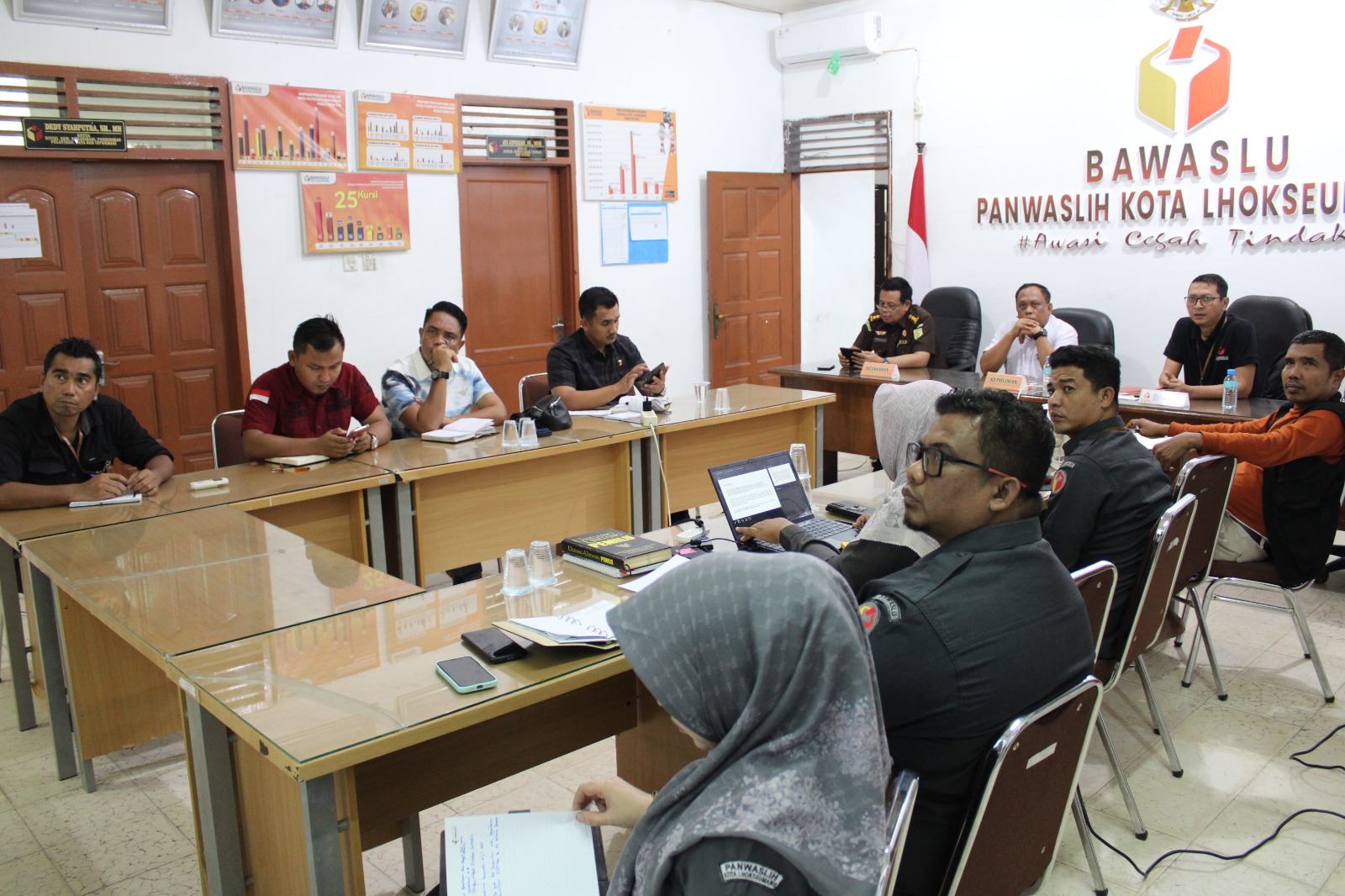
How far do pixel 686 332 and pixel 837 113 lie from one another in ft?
6.15

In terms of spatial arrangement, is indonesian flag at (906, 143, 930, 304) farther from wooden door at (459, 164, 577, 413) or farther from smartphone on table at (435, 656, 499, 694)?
smartphone on table at (435, 656, 499, 694)

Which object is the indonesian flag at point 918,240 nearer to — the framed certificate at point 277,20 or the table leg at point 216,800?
the framed certificate at point 277,20

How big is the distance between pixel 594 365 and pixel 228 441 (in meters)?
1.62

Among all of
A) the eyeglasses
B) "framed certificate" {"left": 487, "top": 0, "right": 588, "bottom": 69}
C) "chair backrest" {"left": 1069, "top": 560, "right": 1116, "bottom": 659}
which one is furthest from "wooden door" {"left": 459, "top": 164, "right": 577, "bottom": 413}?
the eyeglasses

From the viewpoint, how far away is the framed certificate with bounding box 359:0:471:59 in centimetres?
530

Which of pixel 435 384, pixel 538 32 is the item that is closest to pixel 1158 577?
pixel 435 384

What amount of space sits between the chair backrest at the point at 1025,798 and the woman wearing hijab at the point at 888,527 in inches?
17.9

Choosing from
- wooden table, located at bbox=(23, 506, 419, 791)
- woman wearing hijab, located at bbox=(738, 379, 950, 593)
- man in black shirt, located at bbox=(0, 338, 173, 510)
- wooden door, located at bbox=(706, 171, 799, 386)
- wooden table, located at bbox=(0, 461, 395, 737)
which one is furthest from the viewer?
wooden door, located at bbox=(706, 171, 799, 386)

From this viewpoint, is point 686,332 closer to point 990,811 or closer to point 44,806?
point 44,806

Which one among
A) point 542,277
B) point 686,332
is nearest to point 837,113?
point 686,332

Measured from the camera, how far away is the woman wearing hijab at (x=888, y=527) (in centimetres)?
196

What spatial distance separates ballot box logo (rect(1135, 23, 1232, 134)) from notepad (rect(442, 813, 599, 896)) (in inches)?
223

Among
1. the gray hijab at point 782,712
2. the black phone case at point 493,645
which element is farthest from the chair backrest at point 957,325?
the gray hijab at point 782,712

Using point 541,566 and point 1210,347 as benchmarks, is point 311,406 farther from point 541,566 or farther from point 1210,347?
point 1210,347
